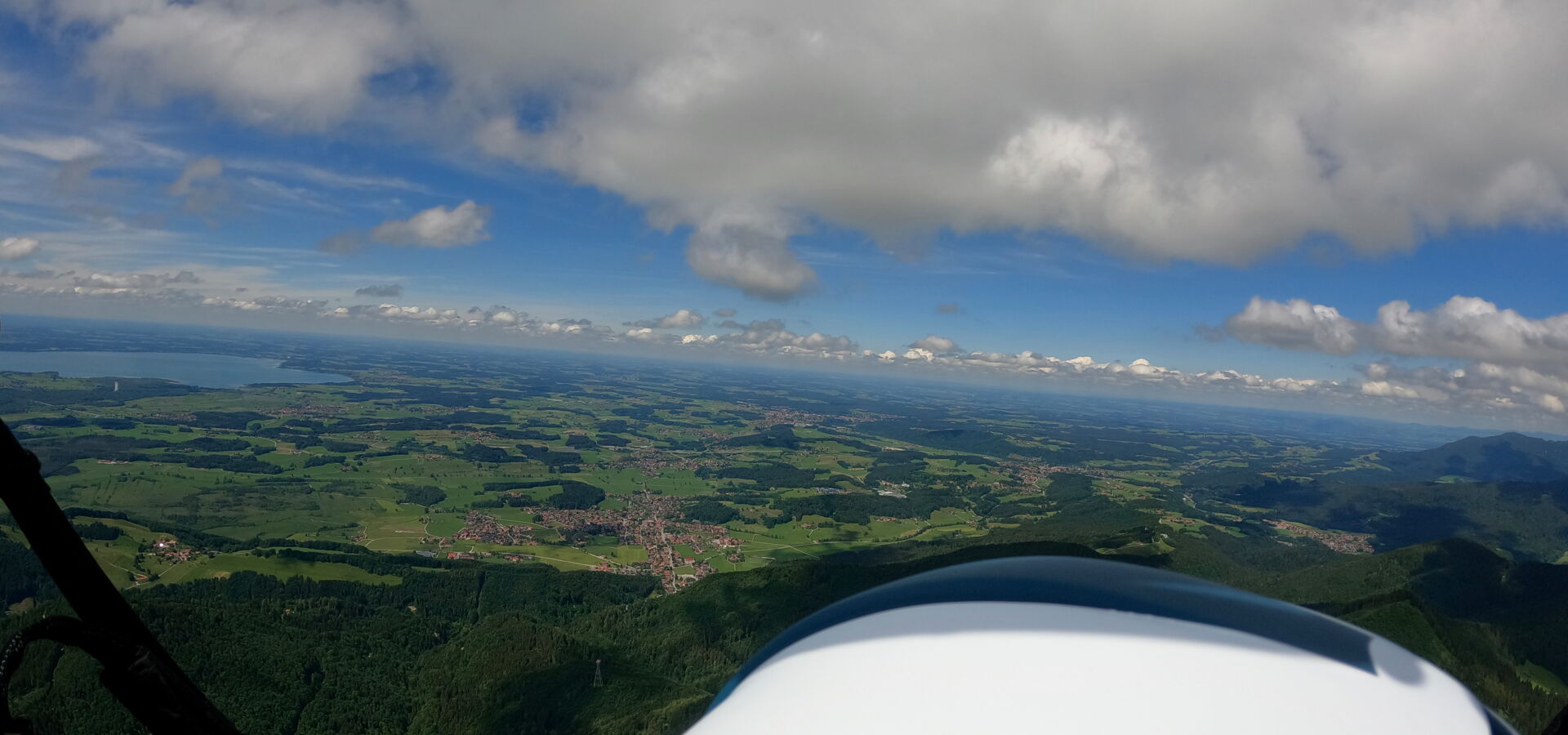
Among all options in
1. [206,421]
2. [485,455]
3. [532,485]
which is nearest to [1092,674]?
[532,485]

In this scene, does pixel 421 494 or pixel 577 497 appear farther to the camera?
pixel 577 497

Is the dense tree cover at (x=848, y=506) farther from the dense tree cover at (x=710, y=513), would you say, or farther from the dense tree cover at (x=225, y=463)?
the dense tree cover at (x=225, y=463)

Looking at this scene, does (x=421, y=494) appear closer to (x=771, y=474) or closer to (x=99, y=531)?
(x=99, y=531)

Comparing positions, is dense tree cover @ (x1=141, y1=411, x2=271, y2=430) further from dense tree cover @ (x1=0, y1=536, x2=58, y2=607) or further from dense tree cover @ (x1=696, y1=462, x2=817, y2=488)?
dense tree cover @ (x1=696, y1=462, x2=817, y2=488)

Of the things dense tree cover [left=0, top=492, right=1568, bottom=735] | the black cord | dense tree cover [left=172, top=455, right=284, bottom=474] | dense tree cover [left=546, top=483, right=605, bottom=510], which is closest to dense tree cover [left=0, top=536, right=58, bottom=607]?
dense tree cover [left=0, top=492, right=1568, bottom=735]

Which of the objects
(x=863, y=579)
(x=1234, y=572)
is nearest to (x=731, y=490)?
(x=863, y=579)

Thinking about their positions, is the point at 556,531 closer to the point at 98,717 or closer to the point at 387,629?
the point at 387,629
